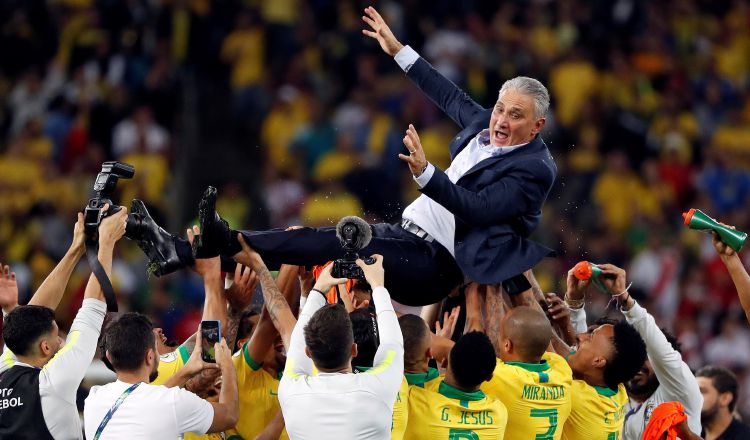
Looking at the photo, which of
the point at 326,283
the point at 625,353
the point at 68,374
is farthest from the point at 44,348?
the point at 625,353

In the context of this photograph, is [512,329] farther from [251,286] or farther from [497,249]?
[251,286]

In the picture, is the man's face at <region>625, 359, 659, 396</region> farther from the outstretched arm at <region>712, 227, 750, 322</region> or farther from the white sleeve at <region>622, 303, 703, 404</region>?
the outstretched arm at <region>712, 227, 750, 322</region>

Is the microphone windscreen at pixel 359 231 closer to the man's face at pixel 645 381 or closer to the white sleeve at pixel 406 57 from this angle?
the white sleeve at pixel 406 57

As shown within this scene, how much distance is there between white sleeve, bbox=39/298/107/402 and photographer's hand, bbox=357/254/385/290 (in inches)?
54.6

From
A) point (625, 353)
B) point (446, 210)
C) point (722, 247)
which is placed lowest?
point (625, 353)

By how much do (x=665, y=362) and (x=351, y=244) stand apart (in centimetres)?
201

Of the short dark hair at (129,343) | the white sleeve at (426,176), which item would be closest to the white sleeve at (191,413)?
the short dark hair at (129,343)

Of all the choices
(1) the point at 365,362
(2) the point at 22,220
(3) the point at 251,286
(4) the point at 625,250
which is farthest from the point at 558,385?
(2) the point at 22,220

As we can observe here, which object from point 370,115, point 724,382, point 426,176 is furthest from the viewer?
point 370,115

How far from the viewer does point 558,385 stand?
7.20m

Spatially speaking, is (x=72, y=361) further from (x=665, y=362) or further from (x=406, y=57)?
(x=665, y=362)

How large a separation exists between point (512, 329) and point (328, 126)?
27.8ft

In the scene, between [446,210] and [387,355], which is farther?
[446,210]

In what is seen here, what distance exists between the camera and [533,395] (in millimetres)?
7168
